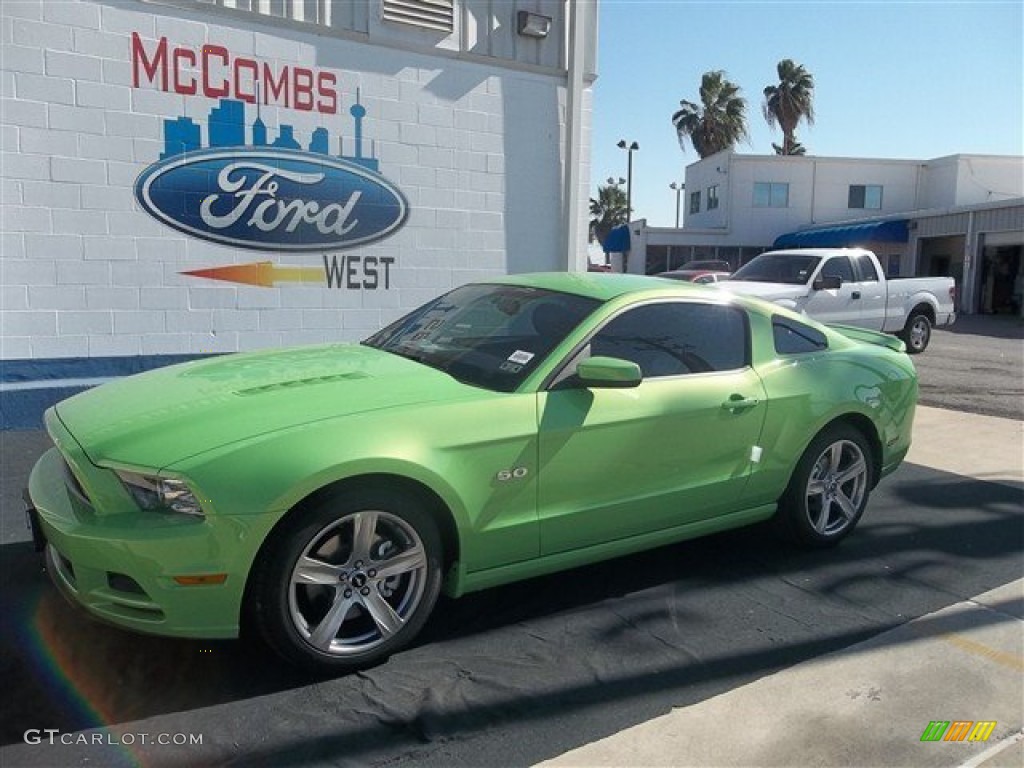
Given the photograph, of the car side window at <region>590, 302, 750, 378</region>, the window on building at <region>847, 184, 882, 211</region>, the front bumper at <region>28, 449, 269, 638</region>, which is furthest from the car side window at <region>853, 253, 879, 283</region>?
the window on building at <region>847, 184, 882, 211</region>

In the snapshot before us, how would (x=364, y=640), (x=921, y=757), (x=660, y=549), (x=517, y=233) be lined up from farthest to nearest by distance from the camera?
(x=517, y=233) < (x=660, y=549) < (x=364, y=640) < (x=921, y=757)

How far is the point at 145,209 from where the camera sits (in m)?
6.93

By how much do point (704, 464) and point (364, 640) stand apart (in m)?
1.81

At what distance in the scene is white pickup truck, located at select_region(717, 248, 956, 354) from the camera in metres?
12.0

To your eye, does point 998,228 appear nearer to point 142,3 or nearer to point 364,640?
point 142,3

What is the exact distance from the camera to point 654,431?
3709mm

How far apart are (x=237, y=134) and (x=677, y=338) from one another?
4.99 m

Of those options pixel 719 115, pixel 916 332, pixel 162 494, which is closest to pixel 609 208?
pixel 719 115

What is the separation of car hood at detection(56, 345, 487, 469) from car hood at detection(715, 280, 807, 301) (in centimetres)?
862

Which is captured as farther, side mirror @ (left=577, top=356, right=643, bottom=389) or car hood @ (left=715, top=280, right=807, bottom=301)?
car hood @ (left=715, top=280, right=807, bottom=301)

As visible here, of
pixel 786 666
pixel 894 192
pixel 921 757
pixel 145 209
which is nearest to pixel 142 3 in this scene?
pixel 145 209

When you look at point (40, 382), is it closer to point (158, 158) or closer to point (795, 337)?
point (158, 158)

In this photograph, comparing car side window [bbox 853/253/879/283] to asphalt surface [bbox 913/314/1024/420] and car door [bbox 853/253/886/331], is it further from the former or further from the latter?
asphalt surface [bbox 913/314/1024/420]

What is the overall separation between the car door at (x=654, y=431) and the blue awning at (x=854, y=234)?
97.1 ft
